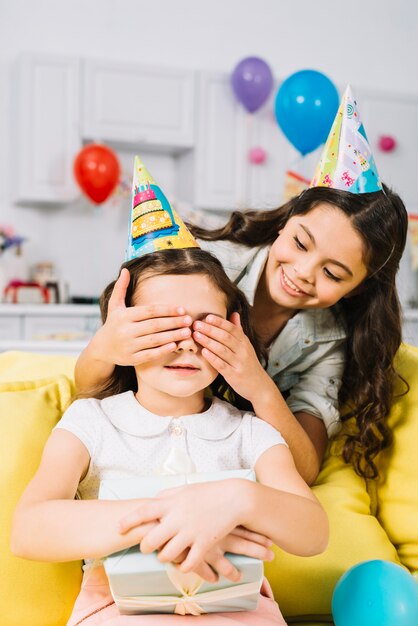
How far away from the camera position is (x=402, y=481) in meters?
1.36

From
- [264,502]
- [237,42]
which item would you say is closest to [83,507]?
[264,502]

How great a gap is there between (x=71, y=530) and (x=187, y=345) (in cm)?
31

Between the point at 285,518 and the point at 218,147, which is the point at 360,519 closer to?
the point at 285,518

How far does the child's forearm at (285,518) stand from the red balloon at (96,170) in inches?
125

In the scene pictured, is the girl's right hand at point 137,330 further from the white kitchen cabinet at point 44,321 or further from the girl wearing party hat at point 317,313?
the white kitchen cabinet at point 44,321

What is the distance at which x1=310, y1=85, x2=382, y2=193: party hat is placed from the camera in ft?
4.79

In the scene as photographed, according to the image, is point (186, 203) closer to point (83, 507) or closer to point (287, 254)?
point (287, 254)

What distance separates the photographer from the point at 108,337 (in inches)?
46.3

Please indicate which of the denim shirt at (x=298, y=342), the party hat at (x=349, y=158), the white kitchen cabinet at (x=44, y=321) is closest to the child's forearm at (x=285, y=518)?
the denim shirt at (x=298, y=342)

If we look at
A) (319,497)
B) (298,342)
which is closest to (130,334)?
(319,497)

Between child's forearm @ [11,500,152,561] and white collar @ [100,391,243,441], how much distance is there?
203mm

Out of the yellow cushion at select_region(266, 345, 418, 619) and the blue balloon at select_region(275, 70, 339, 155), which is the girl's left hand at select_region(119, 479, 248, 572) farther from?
the blue balloon at select_region(275, 70, 339, 155)

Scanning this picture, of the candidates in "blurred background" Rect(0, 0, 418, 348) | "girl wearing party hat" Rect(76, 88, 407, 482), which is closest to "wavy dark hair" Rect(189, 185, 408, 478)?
"girl wearing party hat" Rect(76, 88, 407, 482)

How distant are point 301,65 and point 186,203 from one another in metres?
1.31
